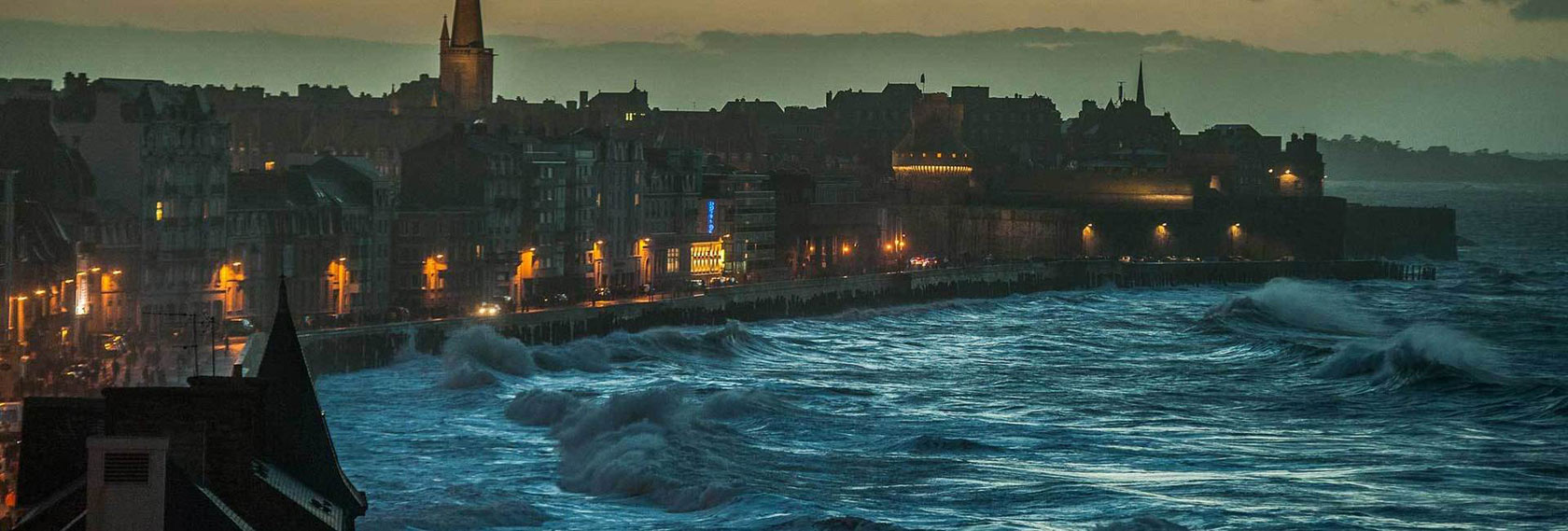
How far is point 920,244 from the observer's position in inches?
6201

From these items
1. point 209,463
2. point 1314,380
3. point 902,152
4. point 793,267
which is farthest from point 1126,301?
point 209,463

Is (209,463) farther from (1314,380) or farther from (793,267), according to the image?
(793,267)

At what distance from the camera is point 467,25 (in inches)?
5832

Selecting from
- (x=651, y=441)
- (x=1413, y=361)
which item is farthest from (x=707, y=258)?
(x=651, y=441)

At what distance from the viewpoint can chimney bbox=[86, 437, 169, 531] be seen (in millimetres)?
19969

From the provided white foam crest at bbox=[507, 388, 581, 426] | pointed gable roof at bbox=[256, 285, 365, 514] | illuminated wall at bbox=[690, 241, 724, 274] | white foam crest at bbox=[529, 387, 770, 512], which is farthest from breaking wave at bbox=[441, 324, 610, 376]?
pointed gable roof at bbox=[256, 285, 365, 514]

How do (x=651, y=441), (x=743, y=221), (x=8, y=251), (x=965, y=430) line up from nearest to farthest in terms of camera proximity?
(x=651, y=441) < (x=965, y=430) < (x=8, y=251) < (x=743, y=221)

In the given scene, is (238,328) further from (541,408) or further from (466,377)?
(541,408)

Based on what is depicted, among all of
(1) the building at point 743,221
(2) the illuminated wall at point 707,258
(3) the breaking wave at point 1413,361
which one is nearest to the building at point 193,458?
(3) the breaking wave at point 1413,361

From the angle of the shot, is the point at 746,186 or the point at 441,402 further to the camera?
the point at 746,186

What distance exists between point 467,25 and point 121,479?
425ft

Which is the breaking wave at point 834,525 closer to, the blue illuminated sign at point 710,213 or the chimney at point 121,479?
the chimney at point 121,479

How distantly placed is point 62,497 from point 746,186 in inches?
4107

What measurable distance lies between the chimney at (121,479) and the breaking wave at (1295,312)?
86631 mm
